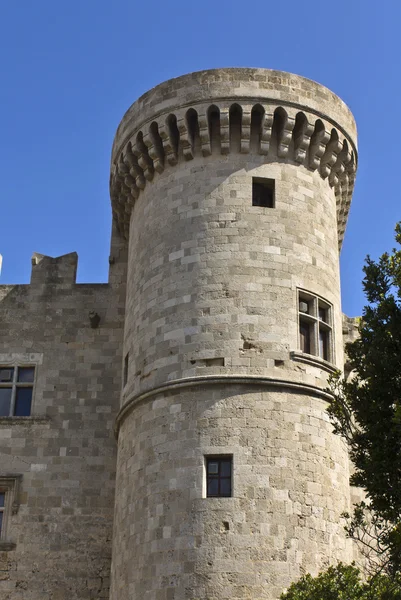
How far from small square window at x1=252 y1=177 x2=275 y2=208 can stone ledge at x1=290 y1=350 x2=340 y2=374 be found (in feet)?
9.94

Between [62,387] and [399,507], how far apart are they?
918 centimetres

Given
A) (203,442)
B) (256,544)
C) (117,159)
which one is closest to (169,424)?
(203,442)

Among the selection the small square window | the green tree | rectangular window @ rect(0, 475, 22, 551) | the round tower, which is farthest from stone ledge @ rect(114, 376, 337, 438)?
rectangular window @ rect(0, 475, 22, 551)

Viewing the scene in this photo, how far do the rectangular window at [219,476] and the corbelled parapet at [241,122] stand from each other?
592 centimetres

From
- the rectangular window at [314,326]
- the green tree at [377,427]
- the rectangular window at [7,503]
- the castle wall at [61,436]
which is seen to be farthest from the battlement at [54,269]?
the green tree at [377,427]

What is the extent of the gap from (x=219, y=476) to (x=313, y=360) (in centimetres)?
272

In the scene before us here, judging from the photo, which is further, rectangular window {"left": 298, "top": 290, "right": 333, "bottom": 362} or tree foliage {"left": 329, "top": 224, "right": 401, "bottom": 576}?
rectangular window {"left": 298, "top": 290, "right": 333, "bottom": 362}

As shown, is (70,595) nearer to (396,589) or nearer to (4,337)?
(4,337)

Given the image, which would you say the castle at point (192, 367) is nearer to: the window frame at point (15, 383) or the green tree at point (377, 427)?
the window frame at point (15, 383)

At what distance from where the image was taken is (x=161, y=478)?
15.3 m

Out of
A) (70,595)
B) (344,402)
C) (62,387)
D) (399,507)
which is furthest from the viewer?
(62,387)

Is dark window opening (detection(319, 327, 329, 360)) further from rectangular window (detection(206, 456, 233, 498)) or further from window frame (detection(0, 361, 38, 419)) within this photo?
window frame (detection(0, 361, 38, 419))

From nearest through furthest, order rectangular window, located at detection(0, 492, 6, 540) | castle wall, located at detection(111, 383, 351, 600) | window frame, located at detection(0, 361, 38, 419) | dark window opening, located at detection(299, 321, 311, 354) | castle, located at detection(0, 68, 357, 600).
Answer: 1. castle wall, located at detection(111, 383, 351, 600)
2. castle, located at detection(0, 68, 357, 600)
3. dark window opening, located at detection(299, 321, 311, 354)
4. rectangular window, located at detection(0, 492, 6, 540)
5. window frame, located at detection(0, 361, 38, 419)

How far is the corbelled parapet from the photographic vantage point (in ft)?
57.5
